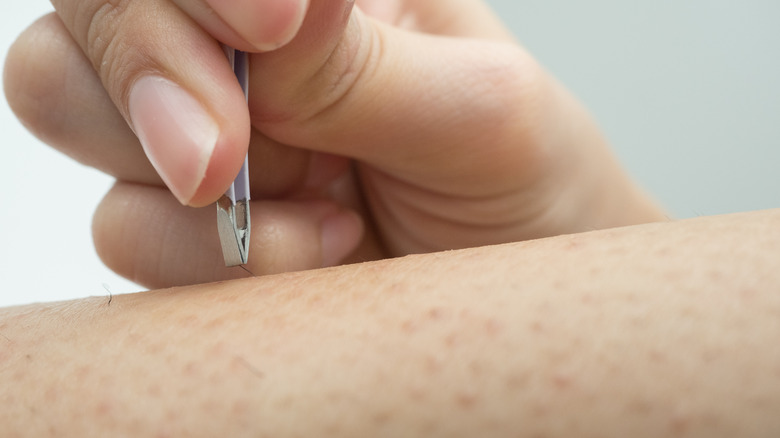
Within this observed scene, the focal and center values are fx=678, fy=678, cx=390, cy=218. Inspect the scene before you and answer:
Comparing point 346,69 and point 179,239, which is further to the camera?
point 179,239

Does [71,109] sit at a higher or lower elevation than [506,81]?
lower

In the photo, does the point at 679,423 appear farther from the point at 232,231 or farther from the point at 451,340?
the point at 232,231

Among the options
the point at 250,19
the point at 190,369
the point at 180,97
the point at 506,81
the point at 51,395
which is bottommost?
the point at 51,395

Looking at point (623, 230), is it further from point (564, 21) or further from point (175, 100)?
point (564, 21)

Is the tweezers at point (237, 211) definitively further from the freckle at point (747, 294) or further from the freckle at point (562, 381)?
the freckle at point (747, 294)

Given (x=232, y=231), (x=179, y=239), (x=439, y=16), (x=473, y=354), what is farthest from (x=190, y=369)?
(x=439, y=16)

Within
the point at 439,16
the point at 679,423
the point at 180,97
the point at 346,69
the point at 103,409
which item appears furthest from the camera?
the point at 439,16

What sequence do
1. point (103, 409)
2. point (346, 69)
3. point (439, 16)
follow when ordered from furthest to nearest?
point (439, 16) < point (346, 69) < point (103, 409)

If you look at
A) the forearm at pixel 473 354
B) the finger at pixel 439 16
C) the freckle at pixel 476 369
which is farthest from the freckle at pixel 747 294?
the finger at pixel 439 16
